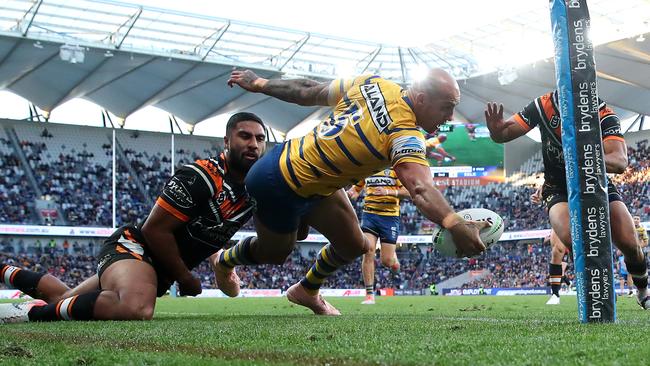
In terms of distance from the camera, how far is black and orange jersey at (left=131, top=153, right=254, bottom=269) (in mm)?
6301

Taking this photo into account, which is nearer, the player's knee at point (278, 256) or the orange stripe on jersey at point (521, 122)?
the player's knee at point (278, 256)

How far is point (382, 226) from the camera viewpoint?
12.8 meters

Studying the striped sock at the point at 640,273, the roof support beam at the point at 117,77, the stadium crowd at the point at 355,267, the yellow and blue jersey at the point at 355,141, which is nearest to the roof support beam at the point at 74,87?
the roof support beam at the point at 117,77

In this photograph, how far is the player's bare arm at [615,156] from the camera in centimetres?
641

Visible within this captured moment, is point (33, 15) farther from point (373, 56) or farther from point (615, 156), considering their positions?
point (615, 156)

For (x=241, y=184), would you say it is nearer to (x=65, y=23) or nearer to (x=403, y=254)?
(x=65, y=23)

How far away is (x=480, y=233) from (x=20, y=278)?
4.56 metres

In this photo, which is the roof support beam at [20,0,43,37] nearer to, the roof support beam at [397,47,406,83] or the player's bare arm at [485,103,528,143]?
the roof support beam at [397,47,406,83]

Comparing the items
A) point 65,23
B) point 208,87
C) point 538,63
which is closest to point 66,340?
point 65,23

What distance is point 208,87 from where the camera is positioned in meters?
44.7

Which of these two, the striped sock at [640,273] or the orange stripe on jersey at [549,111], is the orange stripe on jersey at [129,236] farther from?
the striped sock at [640,273]

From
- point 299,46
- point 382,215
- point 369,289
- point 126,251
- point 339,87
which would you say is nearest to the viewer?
point 339,87

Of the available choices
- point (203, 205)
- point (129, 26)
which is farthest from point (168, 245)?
point (129, 26)

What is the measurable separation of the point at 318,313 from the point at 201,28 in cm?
3107
